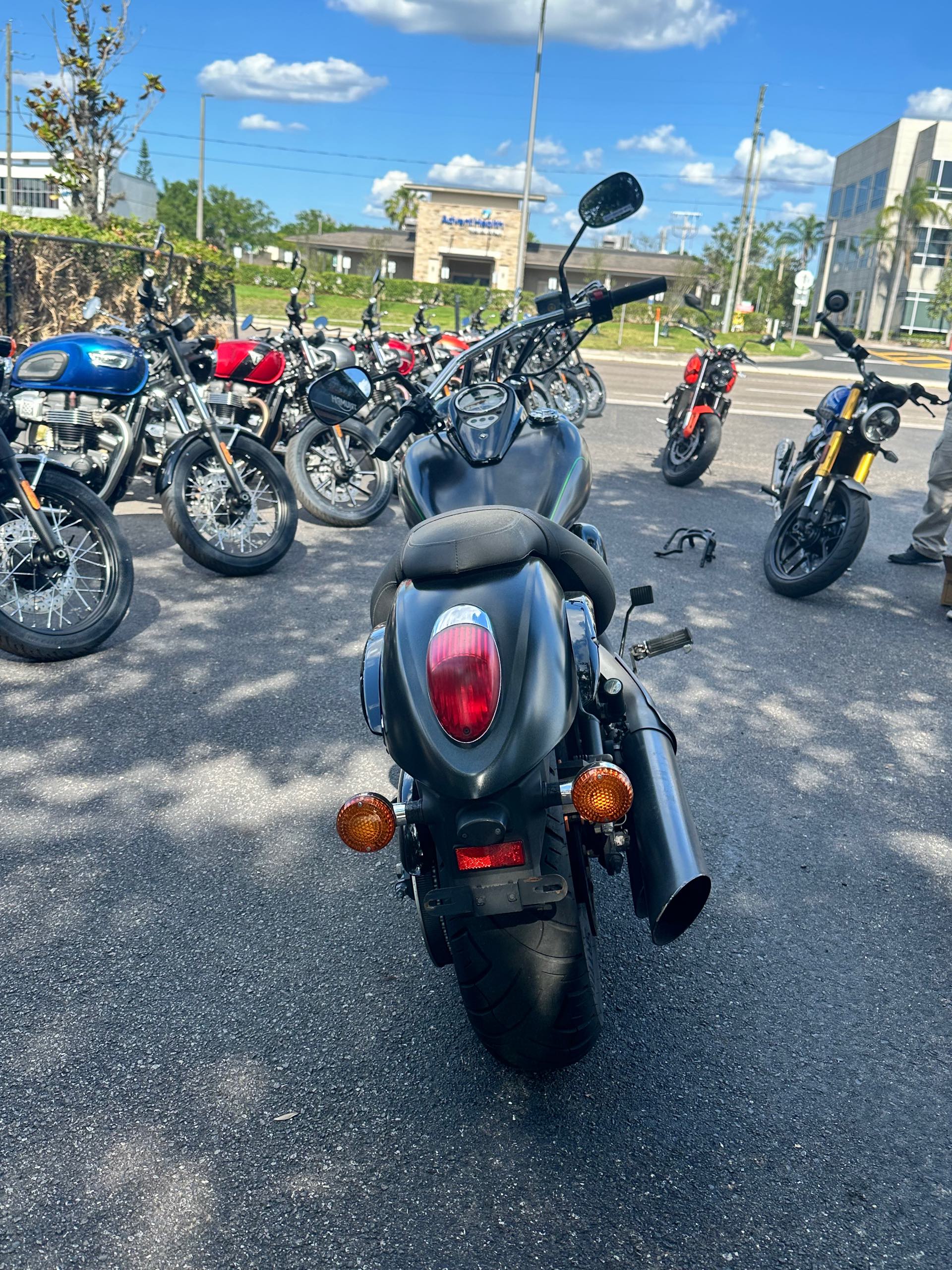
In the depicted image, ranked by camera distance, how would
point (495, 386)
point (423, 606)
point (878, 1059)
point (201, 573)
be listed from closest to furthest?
point (423, 606)
point (878, 1059)
point (495, 386)
point (201, 573)

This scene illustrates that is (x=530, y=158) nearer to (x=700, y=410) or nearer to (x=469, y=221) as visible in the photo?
(x=700, y=410)

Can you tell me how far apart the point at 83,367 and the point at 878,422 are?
453 cm

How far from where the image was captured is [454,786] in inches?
76.0

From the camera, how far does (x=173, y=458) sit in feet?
18.7

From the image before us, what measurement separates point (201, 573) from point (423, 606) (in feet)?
13.8

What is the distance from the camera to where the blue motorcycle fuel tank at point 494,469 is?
2930mm

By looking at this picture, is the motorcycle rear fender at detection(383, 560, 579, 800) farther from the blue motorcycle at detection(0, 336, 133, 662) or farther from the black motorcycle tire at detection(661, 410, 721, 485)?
the black motorcycle tire at detection(661, 410, 721, 485)

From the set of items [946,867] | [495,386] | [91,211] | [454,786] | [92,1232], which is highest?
[91,211]

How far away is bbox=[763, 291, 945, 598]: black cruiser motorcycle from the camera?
5812 millimetres

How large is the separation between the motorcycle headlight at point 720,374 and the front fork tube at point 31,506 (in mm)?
6705

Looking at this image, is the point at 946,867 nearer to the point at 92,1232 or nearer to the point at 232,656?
the point at 92,1232

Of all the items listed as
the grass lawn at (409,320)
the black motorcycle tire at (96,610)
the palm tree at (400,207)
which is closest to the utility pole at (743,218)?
the grass lawn at (409,320)

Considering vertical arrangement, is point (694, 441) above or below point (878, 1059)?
above

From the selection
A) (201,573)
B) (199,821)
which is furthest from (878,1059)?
(201,573)
